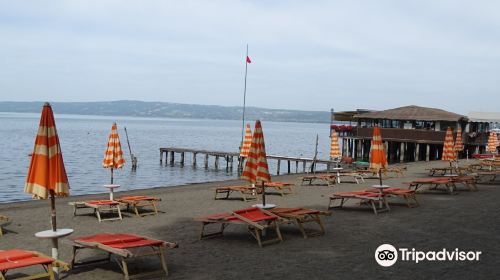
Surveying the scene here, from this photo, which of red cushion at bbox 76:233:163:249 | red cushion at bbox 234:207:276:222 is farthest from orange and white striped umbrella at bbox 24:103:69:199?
red cushion at bbox 234:207:276:222

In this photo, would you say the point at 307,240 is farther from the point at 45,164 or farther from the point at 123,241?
the point at 45,164

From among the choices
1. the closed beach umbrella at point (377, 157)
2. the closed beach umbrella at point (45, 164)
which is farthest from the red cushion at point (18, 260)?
the closed beach umbrella at point (377, 157)

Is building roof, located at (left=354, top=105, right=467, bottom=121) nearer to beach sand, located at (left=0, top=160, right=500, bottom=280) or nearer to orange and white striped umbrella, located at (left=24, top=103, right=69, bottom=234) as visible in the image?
beach sand, located at (left=0, top=160, right=500, bottom=280)

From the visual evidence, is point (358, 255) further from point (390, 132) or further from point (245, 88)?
point (390, 132)

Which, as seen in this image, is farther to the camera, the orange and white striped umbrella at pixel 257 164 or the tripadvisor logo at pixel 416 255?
the orange and white striped umbrella at pixel 257 164

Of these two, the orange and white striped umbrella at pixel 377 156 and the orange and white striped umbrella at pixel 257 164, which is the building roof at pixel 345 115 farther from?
the orange and white striped umbrella at pixel 257 164

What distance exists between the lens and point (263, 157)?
11.6 meters

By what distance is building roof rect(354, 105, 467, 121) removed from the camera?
1966 inches

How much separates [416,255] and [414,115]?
45.2 metres

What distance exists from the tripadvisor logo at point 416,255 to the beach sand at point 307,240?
15cm

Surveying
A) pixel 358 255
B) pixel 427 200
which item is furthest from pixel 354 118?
pixel 358 255

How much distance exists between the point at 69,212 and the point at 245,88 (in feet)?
86.7

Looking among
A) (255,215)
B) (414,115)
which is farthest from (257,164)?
(414,115)

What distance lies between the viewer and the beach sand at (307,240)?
8.30 meters
